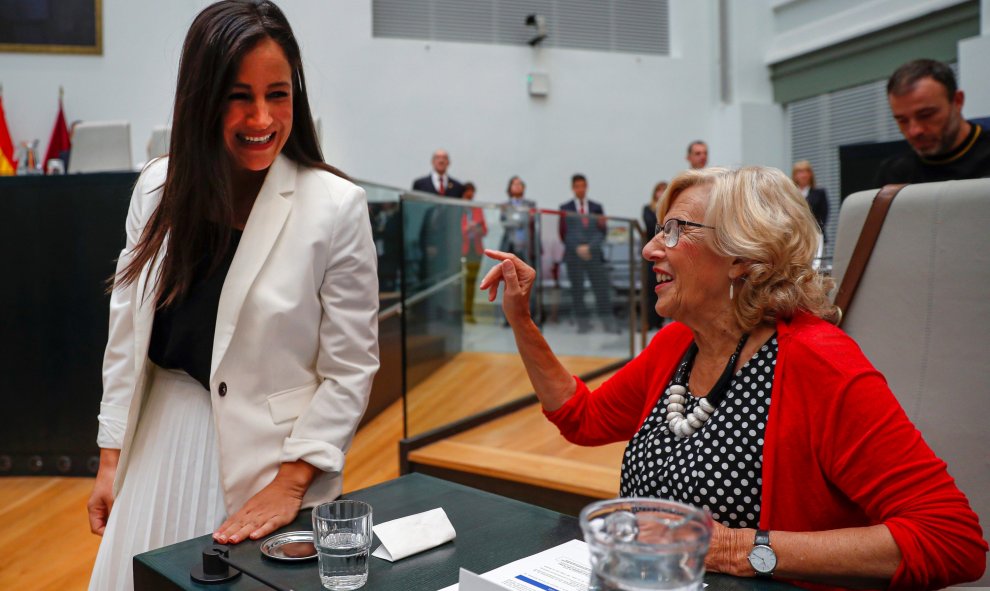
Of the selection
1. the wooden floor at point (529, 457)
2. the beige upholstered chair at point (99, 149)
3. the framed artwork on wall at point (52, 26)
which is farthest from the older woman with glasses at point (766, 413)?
the framed artwork on wall at point (52, 26)

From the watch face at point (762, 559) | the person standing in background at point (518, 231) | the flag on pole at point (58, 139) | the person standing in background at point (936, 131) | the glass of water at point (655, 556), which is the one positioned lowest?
the watch face at point (762, 559)

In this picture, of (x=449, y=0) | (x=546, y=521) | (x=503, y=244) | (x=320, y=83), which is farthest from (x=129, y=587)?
(x=449, y=0)

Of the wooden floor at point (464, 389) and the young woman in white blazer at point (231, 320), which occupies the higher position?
the young woman in white blazer at point (231, 320)

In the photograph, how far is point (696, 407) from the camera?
123 centimetres

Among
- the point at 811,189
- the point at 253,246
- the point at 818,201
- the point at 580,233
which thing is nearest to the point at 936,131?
the point at 253,246

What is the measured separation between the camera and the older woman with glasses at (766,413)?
1000mm

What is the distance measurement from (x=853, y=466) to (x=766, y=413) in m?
0.14

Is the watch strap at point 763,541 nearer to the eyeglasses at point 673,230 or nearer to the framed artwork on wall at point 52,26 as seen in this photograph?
the eyeglasses at point 673,230

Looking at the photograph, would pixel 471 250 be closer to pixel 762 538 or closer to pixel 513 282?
pixel 513 282

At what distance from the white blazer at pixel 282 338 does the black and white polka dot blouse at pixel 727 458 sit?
474mm

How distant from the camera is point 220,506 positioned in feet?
3.98

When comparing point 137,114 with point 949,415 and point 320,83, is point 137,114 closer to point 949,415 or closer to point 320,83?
point 320,83

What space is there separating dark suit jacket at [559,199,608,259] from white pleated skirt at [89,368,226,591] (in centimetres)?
364

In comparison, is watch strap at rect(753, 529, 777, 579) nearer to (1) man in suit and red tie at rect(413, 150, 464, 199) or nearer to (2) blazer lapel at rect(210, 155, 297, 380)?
(2) blazer lapel at rect(210, 155, 297, 380)
